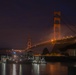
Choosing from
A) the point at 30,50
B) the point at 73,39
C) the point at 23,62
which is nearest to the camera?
the point at 73,39

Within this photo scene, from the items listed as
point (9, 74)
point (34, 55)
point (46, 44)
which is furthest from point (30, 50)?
point (9, 74)

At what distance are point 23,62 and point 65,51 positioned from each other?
11.7 ft

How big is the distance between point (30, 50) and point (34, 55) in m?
0.79

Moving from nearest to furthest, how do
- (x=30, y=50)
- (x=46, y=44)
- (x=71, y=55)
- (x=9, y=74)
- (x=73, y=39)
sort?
(x=9, y=74)
(x=73, y=39)
(x=46, y=44)
(x=71, y=55)
(x=30, y=50)

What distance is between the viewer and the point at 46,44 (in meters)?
23.6

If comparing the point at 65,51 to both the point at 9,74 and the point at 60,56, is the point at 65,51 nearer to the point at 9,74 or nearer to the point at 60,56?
the point at 60,56

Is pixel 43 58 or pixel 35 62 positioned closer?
pixel 35 62

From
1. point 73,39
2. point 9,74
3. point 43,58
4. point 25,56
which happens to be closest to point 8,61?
point 25,56

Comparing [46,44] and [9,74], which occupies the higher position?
[46,44]

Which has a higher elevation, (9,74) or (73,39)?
(73,39)

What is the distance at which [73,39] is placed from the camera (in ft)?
61.0

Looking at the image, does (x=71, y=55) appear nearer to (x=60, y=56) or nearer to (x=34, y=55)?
(x=60, y=56)

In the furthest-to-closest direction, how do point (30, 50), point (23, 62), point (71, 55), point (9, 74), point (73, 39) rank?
point (30, 50) < point (71, 55) < point (23, 62) < point (73, 39) < point (9, 74)

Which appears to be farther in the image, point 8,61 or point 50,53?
point 50,53
